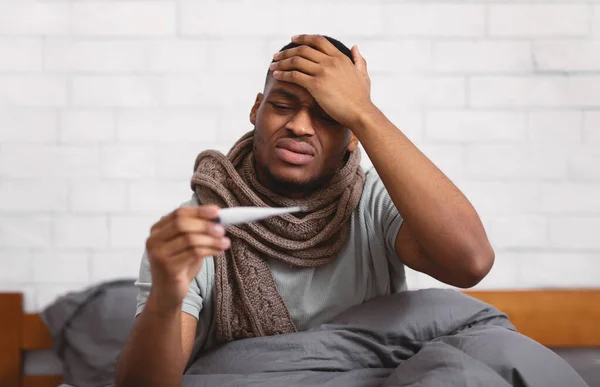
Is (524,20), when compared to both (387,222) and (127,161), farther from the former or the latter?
(127,161)

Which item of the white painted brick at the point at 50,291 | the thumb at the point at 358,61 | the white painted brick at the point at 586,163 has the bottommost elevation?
the white painted brick at the point at 50,291

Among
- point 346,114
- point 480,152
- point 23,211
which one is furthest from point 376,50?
point 23,211

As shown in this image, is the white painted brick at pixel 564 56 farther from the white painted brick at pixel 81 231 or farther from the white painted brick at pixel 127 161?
the white painted brick at pixel 81 231

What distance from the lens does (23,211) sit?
7.08ft

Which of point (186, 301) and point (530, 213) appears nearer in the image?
point (186, 301)

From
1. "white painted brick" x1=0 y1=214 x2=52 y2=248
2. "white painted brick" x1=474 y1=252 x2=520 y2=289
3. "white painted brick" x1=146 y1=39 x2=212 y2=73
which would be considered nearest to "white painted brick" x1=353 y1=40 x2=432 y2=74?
"white painted brick" x1=146 y1=39 x2=212 y2=73

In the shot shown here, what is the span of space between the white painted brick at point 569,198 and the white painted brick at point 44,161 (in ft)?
4.42

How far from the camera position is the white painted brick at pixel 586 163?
219 cm

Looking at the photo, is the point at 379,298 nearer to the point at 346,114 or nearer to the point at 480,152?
the point at 346,114

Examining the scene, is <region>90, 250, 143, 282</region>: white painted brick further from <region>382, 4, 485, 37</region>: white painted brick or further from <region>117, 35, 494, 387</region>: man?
<region>382, 4, 485, 37</region>: white painted brick

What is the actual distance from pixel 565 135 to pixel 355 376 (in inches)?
50.9

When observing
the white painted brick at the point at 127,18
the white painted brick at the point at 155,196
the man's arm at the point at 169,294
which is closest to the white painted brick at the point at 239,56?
the white painted brick at the point at 127,18

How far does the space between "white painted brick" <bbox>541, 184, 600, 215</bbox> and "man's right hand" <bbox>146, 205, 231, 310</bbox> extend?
58.3 inches

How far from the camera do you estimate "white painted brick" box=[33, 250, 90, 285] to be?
216 cm
